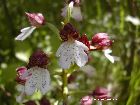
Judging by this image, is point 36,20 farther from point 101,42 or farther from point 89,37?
point 89,37

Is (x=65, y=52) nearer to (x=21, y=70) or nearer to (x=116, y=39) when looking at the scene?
(x=21, y=70)

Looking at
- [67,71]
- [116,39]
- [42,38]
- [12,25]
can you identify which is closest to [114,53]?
[116,39]

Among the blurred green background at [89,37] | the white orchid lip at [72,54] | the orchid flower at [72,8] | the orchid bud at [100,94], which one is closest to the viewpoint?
the white orchid lip at [72,54]

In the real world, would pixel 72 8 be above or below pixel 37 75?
above

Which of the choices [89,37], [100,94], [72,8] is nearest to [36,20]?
[72,8]

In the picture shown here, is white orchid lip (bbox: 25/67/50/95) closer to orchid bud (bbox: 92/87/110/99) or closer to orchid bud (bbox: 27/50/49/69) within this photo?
orchid bud (bbox: 27/50/49/69)

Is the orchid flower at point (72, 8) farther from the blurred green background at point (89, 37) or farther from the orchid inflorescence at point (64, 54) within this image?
the blurred green background at point (89, 37)

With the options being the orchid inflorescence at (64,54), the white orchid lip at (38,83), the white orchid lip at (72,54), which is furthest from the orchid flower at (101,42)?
the white orchid lip at (38,83)
